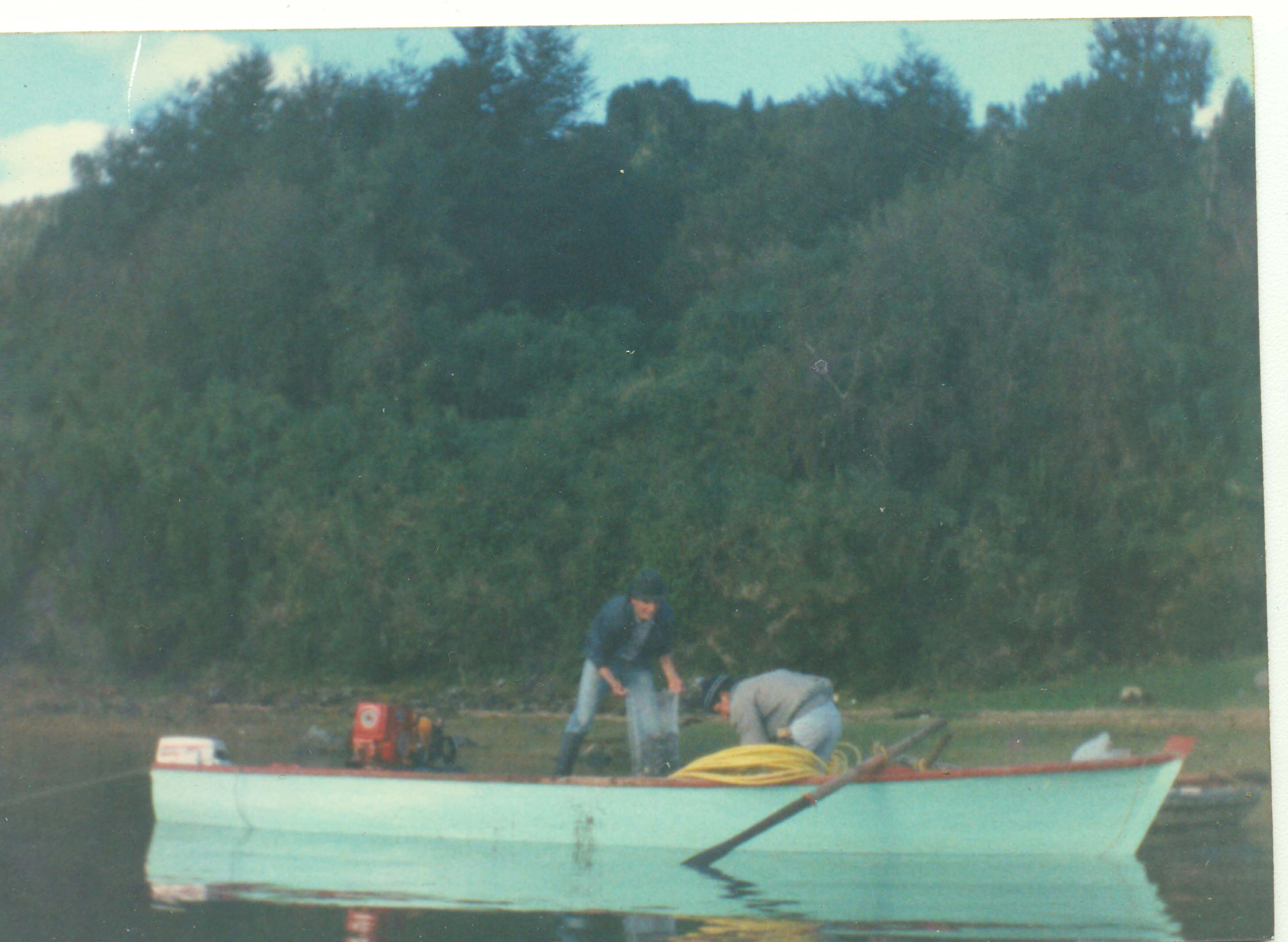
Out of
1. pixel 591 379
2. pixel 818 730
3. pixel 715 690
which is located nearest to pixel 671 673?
pixel 715 690

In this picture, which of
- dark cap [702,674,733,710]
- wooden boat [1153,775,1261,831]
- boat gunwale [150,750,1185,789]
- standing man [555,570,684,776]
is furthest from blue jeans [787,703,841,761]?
wooden boat [1153,775,1261,831]

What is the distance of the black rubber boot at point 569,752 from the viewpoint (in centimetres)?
711

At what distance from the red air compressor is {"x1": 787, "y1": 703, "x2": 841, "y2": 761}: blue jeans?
2146 millimetres

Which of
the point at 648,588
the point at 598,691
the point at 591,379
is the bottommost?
the point at 598,691

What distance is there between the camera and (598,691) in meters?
7.15

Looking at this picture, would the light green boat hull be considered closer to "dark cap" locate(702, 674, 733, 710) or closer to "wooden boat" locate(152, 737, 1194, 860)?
"wooden boat" locate(152, 737, 1194, 860)

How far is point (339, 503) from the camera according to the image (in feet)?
31.2

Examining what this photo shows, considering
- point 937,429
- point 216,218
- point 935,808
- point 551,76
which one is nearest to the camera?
point 935,808

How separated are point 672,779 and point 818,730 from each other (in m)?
0.79

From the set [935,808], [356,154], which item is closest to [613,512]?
[356,154]

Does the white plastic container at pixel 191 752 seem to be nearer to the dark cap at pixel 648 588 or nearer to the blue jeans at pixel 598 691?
the blue jeans at pixel 598 691

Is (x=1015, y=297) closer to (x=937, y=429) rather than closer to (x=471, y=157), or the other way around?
(x=937, y=429)

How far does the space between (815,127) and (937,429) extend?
226 centimetres

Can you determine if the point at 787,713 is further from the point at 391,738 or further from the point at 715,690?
the point at 391,738
